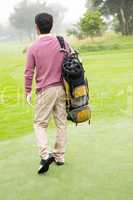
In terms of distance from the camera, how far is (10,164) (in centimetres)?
587

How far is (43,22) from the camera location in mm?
5293

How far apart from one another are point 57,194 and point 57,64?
4.79 feet

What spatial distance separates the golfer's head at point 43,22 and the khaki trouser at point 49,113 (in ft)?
2.12

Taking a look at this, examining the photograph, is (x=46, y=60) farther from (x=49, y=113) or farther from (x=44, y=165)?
(x=44, y=165)

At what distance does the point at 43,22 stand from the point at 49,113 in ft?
3.37

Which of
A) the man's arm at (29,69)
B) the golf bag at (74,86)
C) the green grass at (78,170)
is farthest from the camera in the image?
the man's arm at (29,69)

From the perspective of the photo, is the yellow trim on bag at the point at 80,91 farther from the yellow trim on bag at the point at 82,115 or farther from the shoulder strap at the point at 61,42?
the shoulder strap at the point at 61,42

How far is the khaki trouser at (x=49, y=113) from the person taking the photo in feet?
17.7

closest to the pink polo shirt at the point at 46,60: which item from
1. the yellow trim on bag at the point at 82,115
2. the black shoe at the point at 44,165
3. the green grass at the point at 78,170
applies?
the yellow trim on bag at the point at 82,115

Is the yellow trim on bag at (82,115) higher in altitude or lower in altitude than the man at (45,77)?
lower

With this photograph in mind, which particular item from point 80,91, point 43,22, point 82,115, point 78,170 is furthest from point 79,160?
point 43,22

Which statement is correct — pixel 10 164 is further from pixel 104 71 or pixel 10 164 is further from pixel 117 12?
pixel 117 12

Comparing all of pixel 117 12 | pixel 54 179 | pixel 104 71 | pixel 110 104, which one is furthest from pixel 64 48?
pixel 117 12

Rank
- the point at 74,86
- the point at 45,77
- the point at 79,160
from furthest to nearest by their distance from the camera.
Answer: the point at 79,160, the point at 45,77, the point at 74,86
